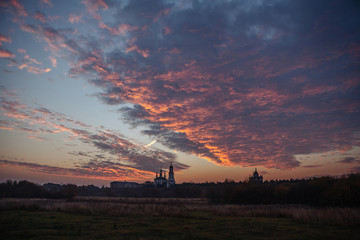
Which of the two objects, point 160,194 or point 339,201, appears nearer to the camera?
point 339,201

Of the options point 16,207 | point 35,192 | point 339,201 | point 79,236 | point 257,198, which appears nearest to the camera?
point 79,236

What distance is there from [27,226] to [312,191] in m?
48.6

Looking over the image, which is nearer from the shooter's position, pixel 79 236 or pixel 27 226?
pixel 79 236

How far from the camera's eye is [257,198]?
5350 centimetres

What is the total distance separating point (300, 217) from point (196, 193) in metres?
107

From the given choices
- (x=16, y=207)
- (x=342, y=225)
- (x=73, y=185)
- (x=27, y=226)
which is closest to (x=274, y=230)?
(x=342, y=225)

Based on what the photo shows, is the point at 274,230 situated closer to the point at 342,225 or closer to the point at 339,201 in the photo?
the point at 342,225

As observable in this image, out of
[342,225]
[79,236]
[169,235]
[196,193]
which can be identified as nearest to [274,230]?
[342,225]

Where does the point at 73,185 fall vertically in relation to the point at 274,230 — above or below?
above

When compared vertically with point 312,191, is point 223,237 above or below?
A: below

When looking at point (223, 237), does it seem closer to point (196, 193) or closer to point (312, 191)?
point (312, 191)

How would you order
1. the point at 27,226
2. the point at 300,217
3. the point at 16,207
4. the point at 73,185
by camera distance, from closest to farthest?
the point at 27,226 → the point at 300,217 → the point at 16,207 → the point at 73,185

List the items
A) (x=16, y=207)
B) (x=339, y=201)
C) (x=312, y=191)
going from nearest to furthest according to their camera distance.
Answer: (x=16, y=207), (x=339, y=201), (x=312, y=191)

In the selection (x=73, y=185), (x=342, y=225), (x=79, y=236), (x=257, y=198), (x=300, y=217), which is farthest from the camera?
(x=73, y=185)
